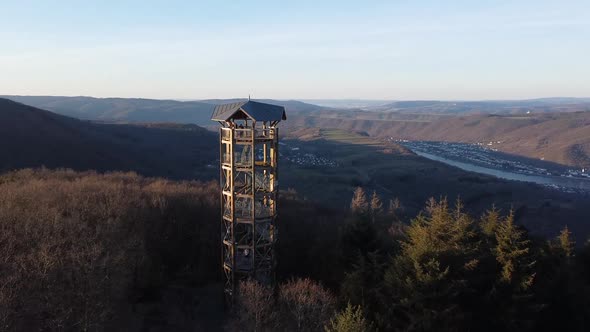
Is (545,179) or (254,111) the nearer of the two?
(254,111)

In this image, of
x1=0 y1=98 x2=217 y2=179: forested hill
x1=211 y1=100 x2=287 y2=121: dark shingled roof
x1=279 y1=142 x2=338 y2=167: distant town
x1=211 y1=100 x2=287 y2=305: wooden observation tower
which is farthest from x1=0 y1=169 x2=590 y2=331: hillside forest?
x1=279 y1=142 x2=338 y2=167: distant town

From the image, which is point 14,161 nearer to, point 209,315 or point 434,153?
point 209,315

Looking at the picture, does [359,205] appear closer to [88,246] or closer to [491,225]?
[491,225]

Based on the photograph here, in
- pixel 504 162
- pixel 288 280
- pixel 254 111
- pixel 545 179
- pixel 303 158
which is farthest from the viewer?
pixel 504 162

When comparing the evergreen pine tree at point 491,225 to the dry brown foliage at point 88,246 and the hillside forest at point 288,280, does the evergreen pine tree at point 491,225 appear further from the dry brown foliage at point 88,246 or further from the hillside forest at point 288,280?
the dry brown foliage at point 88,246

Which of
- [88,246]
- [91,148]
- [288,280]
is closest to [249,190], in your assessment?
[288,280]

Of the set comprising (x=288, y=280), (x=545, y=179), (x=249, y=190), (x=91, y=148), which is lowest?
(x=545, y=179)

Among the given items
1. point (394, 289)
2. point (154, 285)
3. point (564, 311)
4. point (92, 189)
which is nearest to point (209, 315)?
point (154, 285)

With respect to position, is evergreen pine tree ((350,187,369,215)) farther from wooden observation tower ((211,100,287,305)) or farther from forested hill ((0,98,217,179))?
forested hill ((0,98,217,179))
